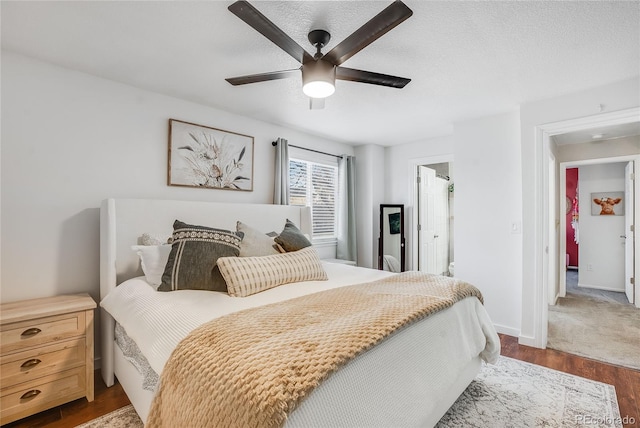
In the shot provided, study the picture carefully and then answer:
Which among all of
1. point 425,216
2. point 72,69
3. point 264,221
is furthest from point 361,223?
point 72,69

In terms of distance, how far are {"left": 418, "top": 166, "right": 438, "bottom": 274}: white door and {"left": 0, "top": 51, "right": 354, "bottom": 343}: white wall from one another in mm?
3627

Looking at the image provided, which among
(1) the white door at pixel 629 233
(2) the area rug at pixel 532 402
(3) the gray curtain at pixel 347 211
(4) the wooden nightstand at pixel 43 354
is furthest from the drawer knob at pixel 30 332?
(1) the white door at pixel 629 233

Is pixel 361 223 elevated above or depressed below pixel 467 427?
above

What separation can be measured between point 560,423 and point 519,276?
1648mm

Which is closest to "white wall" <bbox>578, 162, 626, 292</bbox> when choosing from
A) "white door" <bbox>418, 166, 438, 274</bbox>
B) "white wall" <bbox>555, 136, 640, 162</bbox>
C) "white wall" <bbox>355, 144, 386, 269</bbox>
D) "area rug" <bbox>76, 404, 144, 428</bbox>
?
"white wall" <bbox>555, 136, 640, 162</bbox>

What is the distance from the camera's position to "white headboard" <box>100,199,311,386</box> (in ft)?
7.40

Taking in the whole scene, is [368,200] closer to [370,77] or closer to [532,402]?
[370,77]

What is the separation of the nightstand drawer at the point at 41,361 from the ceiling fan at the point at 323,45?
208cm

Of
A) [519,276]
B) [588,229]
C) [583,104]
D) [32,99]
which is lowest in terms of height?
[519,276]

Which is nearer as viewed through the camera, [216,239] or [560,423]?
[560,423]

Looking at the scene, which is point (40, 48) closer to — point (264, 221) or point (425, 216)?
point (264, 221)

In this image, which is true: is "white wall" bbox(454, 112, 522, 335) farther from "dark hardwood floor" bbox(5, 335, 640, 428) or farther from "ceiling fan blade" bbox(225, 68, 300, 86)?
"ceiling fan blade" bbox(225, 68, 300, 86)

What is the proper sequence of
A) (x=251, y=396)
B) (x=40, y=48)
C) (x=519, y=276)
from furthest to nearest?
(x=519, y=276), (x=40, y=48), (x=251, y=396)

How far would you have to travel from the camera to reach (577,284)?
17.5 ft
